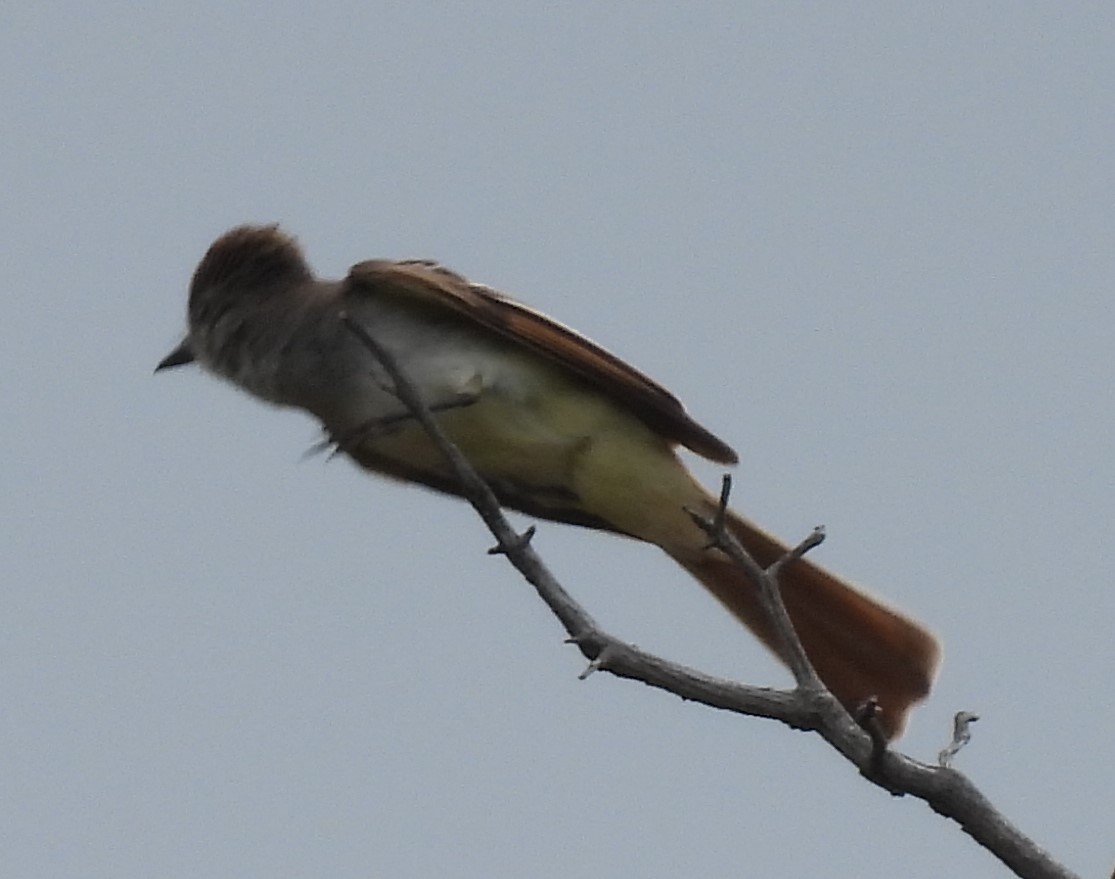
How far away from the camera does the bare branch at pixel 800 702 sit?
3908 millimetres

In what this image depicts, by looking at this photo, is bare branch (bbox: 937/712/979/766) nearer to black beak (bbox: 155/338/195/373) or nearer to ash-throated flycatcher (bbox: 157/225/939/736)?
ash-throated flycatcher (bbox: 157/225/939/736)

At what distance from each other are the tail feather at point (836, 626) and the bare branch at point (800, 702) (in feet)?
5.05

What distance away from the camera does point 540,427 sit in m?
5.65

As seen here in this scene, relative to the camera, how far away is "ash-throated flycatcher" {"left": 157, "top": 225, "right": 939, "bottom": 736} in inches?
222

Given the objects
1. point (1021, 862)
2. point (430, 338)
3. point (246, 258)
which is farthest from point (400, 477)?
point (1021, 862)

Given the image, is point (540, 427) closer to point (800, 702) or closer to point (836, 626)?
point (836, 626)

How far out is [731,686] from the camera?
4.12 metres

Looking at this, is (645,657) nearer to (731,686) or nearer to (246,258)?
(731,686)

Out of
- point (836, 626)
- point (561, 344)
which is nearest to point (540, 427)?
point (561, 344)

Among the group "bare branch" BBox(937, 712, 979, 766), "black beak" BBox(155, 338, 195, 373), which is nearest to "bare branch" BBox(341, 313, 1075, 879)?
"bare branch" BBox(937, 712, 979, 766)

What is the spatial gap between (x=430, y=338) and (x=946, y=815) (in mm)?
2352

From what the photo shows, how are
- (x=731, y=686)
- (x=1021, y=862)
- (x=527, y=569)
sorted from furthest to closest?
(x=527, y=569)
(x=731, y=686)
(x=1021, y=862)

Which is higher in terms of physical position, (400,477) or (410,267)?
(410,267)

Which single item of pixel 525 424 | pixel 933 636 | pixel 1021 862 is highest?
pixel 525 424
